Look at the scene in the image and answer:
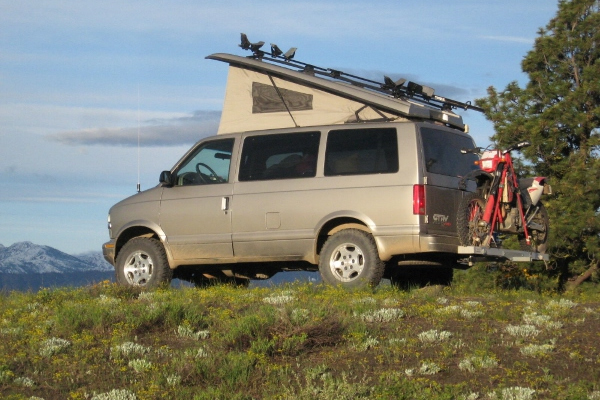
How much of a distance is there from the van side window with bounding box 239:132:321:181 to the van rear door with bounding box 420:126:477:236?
1.41m

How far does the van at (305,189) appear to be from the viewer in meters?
11.2

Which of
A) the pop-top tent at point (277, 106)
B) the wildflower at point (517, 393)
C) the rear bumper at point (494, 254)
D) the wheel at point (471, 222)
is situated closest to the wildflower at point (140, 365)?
the wildflower at point (517, 393)

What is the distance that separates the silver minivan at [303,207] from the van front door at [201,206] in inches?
0.6

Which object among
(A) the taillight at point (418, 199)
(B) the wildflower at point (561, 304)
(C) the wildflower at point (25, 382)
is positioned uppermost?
(A) the taillight at point (418, 199)

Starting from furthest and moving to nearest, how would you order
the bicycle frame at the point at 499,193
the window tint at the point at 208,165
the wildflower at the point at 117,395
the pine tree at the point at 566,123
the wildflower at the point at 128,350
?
the pine tree at the point at 566,123
the window tint at the point at 208,165
the bicycle frame at the point at 499,193
the wildflower at the point at 128,350
the wildflower at the point at 117,395

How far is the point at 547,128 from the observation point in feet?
81.4

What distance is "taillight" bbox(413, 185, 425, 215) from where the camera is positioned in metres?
11.0

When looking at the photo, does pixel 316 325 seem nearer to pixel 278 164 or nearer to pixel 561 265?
pixel 278 164

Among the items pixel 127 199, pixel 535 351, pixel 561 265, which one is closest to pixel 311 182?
pixel 127 199

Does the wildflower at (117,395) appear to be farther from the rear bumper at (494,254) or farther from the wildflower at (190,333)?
the rear bumper at (494,254)

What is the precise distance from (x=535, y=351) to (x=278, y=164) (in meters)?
5.34

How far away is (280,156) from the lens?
1215 cm

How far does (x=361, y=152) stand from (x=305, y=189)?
0.82 meters

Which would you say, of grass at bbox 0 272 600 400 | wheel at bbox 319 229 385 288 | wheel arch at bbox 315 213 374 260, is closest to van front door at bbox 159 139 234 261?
wheel arch at bbox 315 213 374 260
